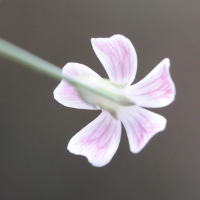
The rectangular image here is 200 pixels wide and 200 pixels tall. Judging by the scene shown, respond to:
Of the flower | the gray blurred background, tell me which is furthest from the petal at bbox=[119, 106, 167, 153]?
the gray blurred background

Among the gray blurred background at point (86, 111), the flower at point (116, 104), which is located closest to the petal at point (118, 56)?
the flower at point (116, 104)

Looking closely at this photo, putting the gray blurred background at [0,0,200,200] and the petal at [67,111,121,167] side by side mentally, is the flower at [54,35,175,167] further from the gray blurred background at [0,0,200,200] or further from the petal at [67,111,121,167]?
the gray blurred background at [0,0,200,200]

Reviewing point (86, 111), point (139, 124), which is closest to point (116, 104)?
point (139, 124)

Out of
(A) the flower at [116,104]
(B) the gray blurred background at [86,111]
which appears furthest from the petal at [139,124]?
(B) the gray blurred background at [86,111]

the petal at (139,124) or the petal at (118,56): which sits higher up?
the petal at (118,56)

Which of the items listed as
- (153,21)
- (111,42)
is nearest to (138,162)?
(153,21)

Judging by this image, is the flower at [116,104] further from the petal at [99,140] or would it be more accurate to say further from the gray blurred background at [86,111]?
the gray blurred background at [86,111]

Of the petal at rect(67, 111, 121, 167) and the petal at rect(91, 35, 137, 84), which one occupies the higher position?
the petal at rect(91, 35, 137, 84)

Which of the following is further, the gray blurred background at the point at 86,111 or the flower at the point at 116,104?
the gray blurred background at the point at 86,111
